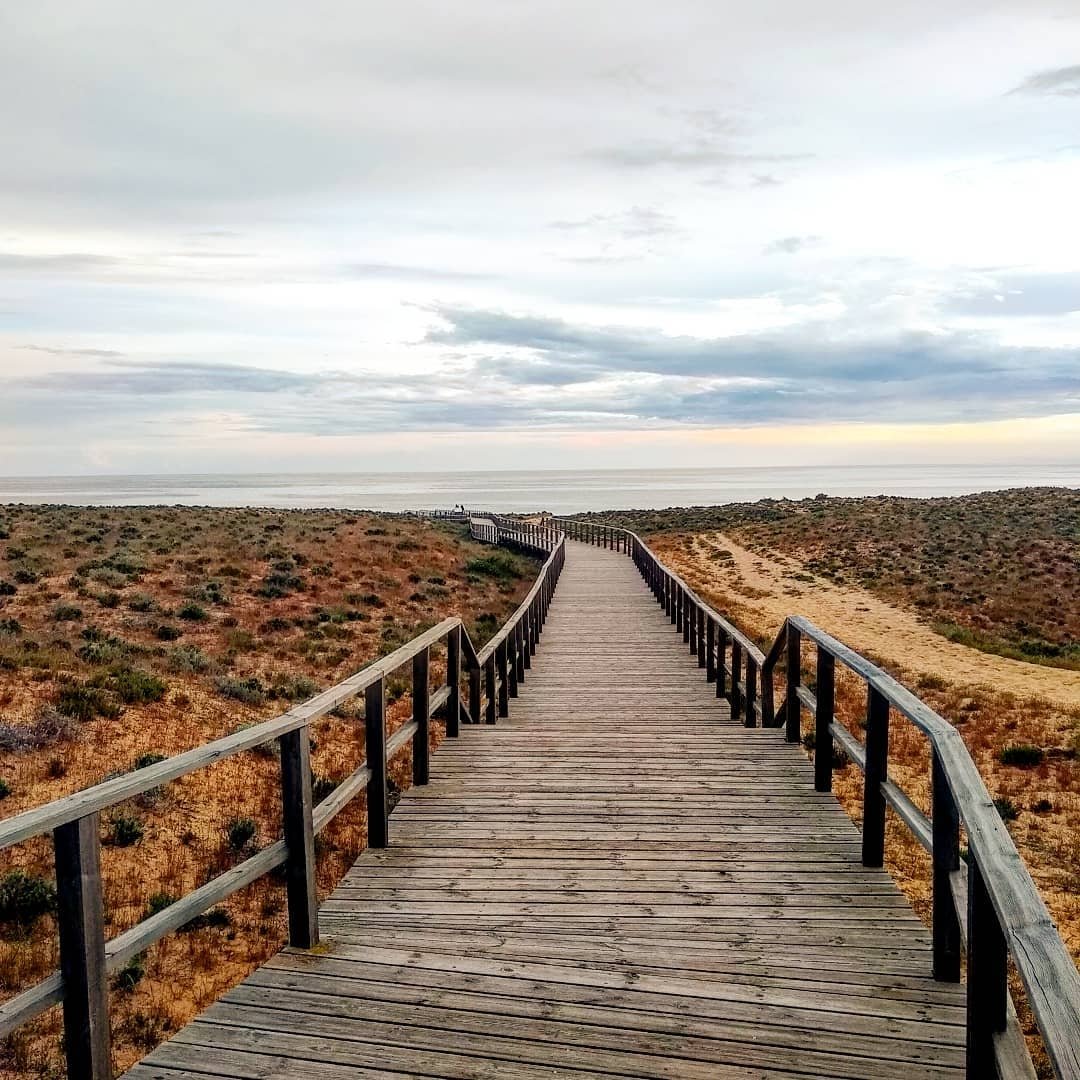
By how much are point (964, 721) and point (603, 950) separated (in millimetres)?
11274

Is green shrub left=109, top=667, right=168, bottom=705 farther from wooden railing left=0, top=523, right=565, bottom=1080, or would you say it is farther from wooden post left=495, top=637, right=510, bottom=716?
wooden railing left=0, top=523, right=565, bottom=1080

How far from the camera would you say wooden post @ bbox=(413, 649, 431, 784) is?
19.6ft

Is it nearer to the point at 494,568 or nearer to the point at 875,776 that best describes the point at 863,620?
the point at 494,568

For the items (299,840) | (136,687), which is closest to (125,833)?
(136,687)

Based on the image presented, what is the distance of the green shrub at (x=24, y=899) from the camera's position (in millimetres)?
6207

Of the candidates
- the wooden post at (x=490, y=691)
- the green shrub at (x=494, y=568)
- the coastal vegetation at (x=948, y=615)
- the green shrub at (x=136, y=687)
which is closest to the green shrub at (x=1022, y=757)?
the coastal vegetation at (x=948, y=615)

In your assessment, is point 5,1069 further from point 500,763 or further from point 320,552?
point 320,552

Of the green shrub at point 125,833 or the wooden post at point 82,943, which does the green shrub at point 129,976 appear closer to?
the green shrub at point 125,833

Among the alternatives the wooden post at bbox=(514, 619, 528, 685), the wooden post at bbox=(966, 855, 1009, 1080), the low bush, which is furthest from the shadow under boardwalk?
the low bush

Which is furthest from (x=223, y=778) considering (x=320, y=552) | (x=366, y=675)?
(x=320, y=552)

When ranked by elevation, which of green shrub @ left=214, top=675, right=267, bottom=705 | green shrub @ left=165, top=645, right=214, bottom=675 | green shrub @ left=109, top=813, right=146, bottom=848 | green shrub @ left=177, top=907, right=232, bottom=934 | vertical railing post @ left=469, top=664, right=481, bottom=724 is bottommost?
green shrub @ left=177, top=907, right=232, bottom=934

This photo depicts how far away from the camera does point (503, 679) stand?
9.57 metres

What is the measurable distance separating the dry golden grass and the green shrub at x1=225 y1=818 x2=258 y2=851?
18.1 ft

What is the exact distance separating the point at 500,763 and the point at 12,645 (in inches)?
409
